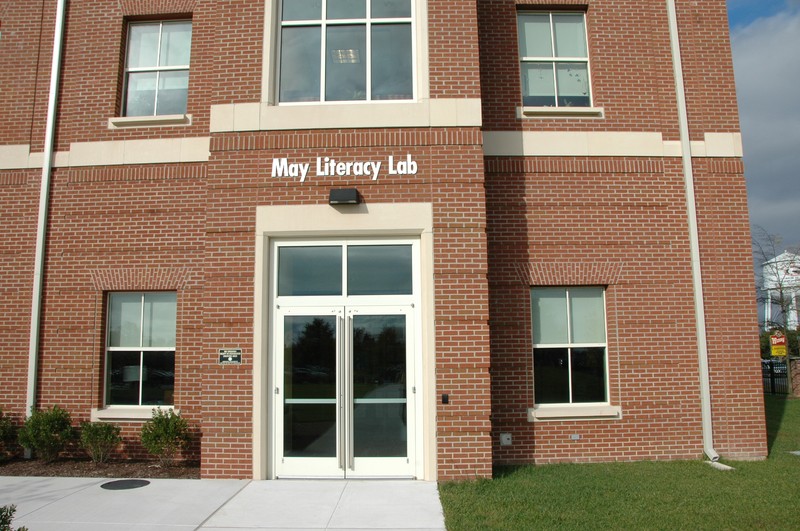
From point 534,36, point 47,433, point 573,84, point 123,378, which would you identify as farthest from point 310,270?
point 534,36

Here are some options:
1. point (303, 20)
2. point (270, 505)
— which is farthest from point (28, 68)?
point (270, 505)

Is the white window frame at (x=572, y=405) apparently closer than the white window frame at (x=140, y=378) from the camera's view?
Yes

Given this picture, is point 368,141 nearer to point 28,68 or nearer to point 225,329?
point 225,329

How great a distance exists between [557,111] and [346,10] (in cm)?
359

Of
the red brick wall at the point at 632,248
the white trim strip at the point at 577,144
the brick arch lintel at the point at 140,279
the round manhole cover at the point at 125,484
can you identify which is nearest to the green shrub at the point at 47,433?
the round manhole cover at the point at 125,484

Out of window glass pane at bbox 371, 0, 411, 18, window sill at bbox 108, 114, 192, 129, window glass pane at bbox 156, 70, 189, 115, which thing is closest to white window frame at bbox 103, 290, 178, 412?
window sill at bbox 108, 114, 192, 129

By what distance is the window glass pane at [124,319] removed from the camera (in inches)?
376

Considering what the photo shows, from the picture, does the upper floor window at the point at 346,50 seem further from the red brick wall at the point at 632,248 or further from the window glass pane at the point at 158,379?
the window glass pane at the point at 158,379

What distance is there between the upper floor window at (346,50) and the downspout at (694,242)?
4380 mm

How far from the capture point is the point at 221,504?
703 cm

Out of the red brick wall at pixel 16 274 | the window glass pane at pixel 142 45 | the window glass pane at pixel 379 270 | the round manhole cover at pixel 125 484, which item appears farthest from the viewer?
the window glass pane at pixel 142 45

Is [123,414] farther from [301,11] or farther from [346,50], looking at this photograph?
[301,11]

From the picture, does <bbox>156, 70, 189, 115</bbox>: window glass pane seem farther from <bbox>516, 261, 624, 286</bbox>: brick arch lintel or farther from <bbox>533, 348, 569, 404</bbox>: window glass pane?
<bbox>533, 348, 569, 404</bbox>: window glass pane

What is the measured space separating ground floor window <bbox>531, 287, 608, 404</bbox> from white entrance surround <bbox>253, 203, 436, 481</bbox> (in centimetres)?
200
